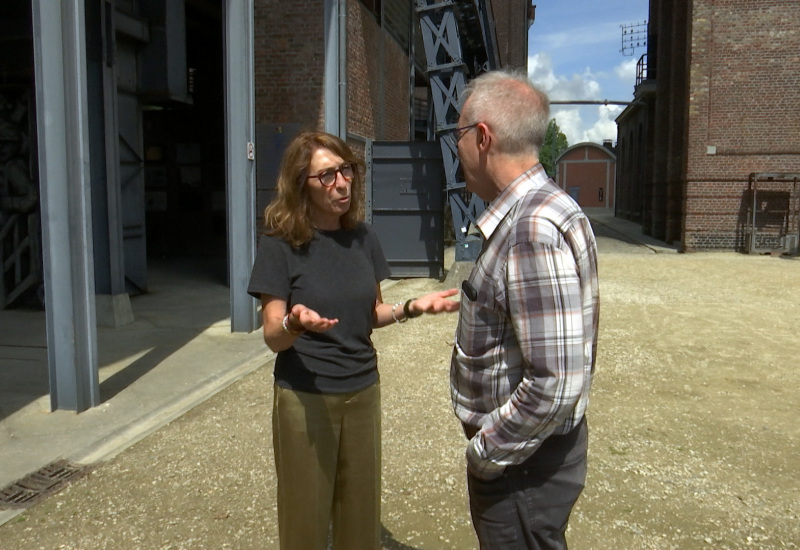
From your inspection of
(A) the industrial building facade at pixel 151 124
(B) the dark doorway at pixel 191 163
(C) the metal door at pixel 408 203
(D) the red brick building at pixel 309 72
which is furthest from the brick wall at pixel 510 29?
(C) the metal door at pixel 408 203

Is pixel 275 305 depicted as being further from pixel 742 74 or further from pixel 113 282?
pixel 742 74

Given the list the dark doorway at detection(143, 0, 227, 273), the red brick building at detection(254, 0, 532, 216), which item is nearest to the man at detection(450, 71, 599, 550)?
the red brick building at detection(254, 0, 532, 216)

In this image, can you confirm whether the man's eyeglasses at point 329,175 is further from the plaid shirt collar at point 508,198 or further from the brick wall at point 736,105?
the brick wall at point 736,105

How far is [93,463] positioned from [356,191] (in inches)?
113

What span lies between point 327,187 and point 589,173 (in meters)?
68.5

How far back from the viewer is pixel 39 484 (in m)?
4.17

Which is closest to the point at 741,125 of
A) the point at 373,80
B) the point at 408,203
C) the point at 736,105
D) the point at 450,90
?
the point at 736,105

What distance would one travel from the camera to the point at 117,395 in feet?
19.3

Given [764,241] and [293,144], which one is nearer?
[293,144]

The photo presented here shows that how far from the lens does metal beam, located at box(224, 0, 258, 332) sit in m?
7.85

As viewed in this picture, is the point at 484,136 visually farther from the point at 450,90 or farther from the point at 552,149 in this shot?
the point at 552,149

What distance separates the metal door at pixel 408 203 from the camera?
1323 cm

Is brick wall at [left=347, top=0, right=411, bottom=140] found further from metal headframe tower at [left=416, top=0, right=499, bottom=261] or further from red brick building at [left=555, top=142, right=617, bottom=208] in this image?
red brick building at [left=555, top=142, right=617, bottom=208]

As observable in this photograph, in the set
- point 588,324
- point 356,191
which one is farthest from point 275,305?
point 588,324
